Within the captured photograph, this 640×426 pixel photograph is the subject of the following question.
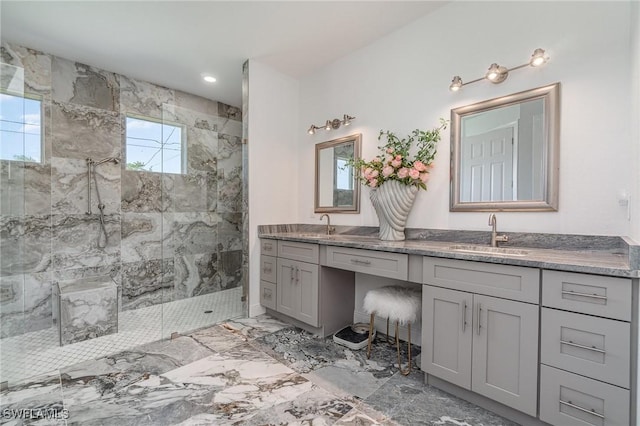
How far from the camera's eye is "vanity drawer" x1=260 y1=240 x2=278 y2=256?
2891mm

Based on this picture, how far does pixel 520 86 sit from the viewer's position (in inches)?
74.6

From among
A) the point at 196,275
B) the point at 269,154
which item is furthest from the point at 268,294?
the point at 269,154

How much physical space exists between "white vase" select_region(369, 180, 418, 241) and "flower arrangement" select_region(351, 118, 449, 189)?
50 mm

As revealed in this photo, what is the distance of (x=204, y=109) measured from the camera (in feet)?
12.7

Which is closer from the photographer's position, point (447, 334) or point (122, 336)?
point (447, 334)

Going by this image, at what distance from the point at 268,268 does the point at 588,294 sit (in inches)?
96.0

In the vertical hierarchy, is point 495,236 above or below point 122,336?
above

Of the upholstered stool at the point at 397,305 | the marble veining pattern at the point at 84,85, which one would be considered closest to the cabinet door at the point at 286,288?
the upholstered stool at the point at 397,305

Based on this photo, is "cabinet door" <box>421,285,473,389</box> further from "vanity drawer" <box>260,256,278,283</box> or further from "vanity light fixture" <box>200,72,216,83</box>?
"vanity light fixture" <box>200,72,216,83</box>

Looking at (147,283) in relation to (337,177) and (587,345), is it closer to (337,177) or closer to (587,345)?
(337,177)

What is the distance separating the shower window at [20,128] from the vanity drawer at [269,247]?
2096 millimetres

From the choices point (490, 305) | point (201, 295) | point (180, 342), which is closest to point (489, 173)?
point (490, 305)

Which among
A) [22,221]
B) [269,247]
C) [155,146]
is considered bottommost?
[269,247]

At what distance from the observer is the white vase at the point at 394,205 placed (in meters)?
2.31
